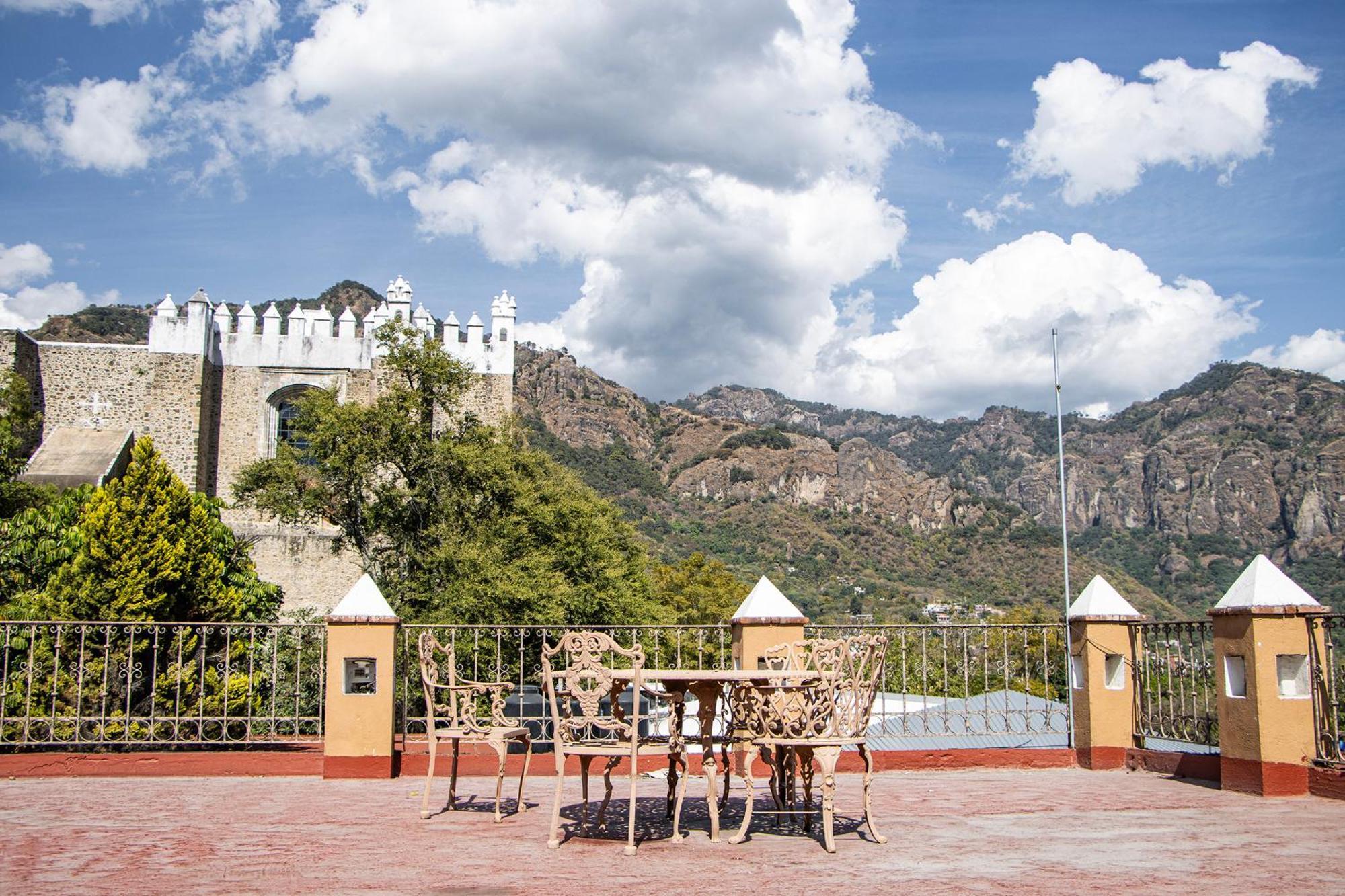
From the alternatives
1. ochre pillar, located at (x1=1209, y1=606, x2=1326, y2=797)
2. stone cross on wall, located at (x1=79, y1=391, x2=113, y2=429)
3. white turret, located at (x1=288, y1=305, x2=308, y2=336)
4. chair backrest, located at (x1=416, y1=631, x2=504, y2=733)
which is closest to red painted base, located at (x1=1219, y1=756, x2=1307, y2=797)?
ochre pillar, located at (x1=1209, y1=606, x2=1326, y2=797)

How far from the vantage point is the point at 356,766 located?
7.52 metres

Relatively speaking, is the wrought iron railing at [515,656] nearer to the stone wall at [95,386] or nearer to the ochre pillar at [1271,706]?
the ochre pillar at [1271,706]

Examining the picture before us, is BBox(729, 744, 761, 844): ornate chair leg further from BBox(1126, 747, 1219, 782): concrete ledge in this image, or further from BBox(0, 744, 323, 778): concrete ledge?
BBox(0, 744, 323, 778): concrete ledge

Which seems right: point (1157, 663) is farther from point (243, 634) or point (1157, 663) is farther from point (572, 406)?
point (572, 406)

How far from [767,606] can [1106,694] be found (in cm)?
266

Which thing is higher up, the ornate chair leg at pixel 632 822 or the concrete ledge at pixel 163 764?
the ornate chair leg at pixel 632 822

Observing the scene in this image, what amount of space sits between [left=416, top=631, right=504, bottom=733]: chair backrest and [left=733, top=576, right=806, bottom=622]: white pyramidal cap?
2.08 metres

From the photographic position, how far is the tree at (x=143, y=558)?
534 inches

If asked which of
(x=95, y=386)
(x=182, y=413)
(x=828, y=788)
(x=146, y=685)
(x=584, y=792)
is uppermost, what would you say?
(x=95, y=386)

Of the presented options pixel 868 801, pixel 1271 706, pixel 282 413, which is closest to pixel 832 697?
pixel 868 801

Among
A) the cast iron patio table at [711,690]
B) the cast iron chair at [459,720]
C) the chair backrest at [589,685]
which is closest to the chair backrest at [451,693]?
the cast iron chair at [459,720]

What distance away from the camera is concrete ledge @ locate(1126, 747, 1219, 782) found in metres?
7.23

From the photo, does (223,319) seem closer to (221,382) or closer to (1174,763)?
(221,382)

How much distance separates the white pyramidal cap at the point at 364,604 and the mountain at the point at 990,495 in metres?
46.6
